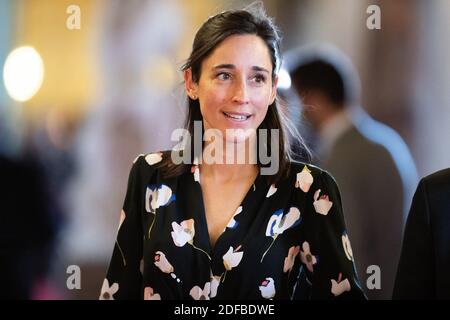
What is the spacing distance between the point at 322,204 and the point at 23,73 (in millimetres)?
1306

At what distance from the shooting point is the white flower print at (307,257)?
1.32 metres

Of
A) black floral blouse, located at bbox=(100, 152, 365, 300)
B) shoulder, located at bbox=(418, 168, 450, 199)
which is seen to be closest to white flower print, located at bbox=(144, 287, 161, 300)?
black floral blouse, located at bbox=(100, 152, 365, 300)

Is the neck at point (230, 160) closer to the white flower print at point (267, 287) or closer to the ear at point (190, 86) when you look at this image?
the ear at point (190, 86)

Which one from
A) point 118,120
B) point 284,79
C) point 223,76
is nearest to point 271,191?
point 223,76

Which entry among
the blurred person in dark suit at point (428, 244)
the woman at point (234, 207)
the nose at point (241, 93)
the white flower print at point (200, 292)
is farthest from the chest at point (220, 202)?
the blurred person in dark suit at point (428, 244)

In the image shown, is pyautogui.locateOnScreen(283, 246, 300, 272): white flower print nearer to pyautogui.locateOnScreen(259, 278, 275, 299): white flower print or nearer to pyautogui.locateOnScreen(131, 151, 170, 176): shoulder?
pyautogui.locateOnScreen(259, 278, 275, 299): white flower print

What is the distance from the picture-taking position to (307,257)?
1.33 metres

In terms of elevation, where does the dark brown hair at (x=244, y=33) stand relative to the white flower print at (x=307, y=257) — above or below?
above

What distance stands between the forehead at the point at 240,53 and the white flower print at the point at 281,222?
0.35 metres

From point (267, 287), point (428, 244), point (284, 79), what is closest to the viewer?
point (428, 244)

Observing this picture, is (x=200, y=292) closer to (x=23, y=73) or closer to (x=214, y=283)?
(x=214, y=283)
